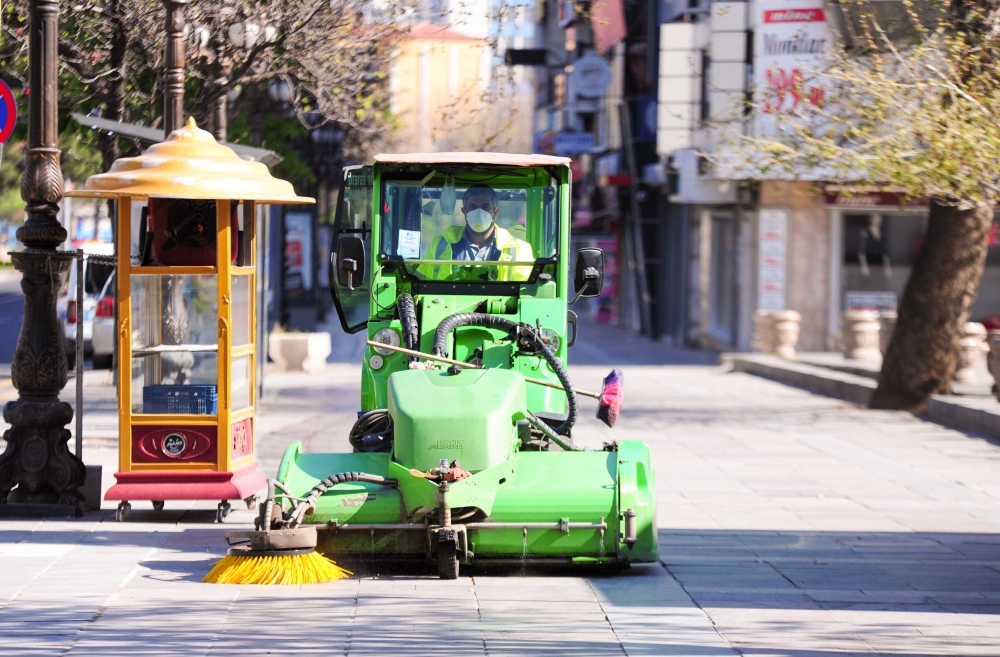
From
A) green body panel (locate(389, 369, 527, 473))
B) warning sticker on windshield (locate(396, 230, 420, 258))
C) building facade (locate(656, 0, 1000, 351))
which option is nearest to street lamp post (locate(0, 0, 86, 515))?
warning sticker on windshield (locate(396, 230, 420, 258))

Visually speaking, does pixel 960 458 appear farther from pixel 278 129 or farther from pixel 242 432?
pixel 278 129

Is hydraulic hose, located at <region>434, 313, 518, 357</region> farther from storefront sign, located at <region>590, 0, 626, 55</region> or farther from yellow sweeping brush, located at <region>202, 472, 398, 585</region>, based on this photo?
storefront sign, located at <region>590, 0, 626, 55</region>

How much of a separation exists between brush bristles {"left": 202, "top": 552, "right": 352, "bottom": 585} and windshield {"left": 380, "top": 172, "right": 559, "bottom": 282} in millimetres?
2747

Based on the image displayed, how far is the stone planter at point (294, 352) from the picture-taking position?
23750mm

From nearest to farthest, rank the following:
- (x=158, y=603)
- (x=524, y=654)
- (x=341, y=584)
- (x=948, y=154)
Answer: (x=524, y=654) < (x=158, y=603) < (x=341, y=584) < (x=948, y=154)

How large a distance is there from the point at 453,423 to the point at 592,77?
3659 cm

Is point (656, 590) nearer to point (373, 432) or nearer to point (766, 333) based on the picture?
point (373, 432)

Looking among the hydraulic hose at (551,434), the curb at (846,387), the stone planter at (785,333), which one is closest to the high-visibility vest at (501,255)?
the hydraulic hose at (551,434)

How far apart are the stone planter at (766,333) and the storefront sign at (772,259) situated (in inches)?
86.3

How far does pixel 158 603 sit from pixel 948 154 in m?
9.28

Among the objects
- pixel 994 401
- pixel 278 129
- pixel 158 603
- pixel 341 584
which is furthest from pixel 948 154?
pixel 278 129

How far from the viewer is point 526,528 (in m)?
7.91

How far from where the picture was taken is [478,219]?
33.4 ft

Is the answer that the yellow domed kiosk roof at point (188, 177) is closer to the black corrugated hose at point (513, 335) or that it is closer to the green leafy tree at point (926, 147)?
the black corrugated hose at point (513, 335)
